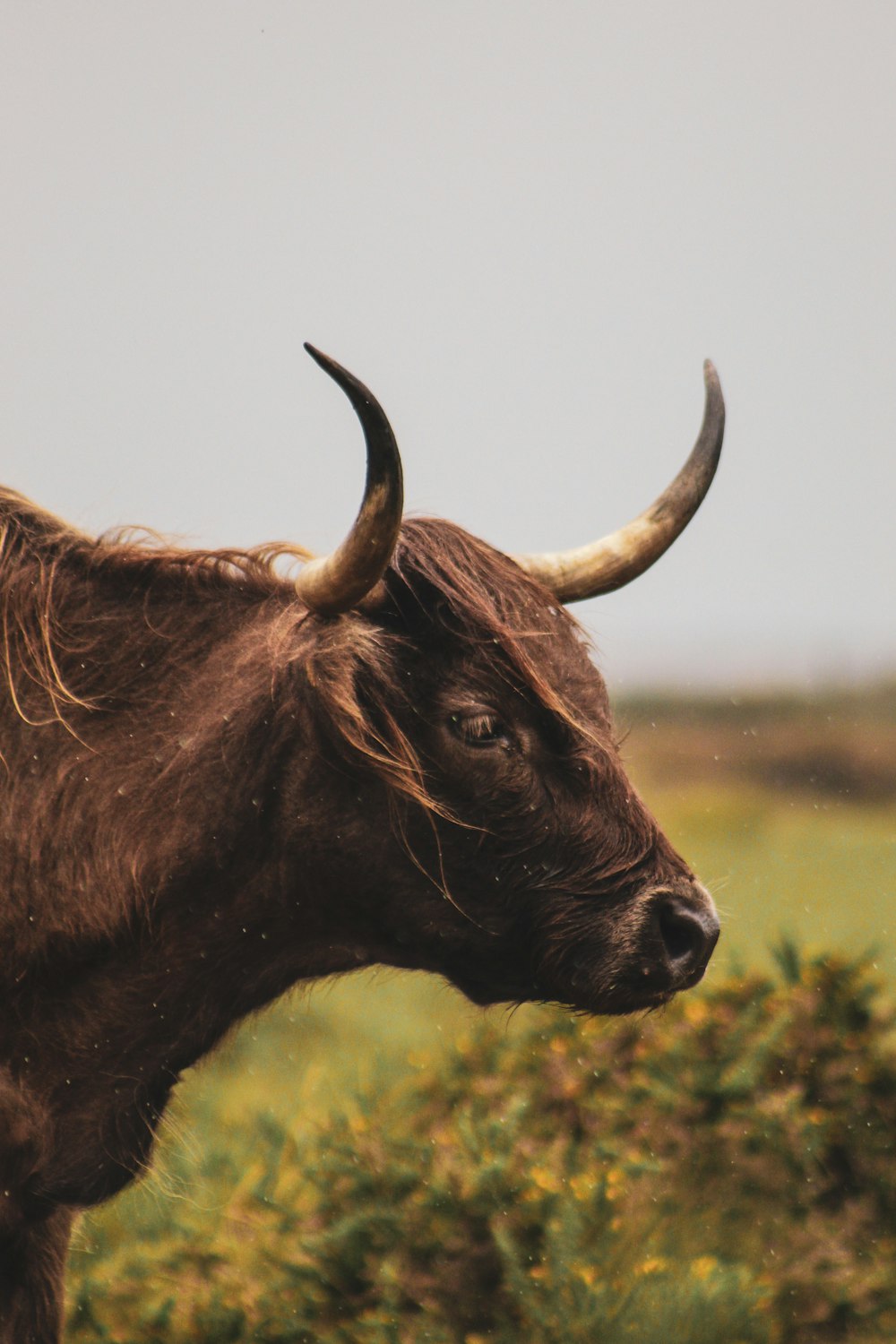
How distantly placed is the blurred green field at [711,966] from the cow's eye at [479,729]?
699 mm

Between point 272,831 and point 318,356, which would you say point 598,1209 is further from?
point 318,356

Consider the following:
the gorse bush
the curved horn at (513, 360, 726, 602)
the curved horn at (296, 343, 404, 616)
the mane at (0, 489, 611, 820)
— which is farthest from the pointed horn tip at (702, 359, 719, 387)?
the gorse bush

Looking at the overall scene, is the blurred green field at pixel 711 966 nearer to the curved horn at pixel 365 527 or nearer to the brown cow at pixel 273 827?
the brown cow at pixel 273 827

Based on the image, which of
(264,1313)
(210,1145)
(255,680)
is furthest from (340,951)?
(210,1145)

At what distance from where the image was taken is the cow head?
3.62 m

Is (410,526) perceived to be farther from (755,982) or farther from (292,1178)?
(292,1178)

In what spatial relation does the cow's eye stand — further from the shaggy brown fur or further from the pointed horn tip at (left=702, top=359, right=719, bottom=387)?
the pointed horn tip at (left=702, top=359, right=719, bottom=387)

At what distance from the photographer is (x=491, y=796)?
366 centimetres

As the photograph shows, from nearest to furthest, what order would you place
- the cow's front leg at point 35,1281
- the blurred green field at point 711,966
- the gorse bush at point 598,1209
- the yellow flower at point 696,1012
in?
the cow's front leg at point 35,1281 → the gorse bush at point 598,1209 → the blurred green field at point 711,966 → the yellow flower at point 696,1012

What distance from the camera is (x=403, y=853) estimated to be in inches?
145

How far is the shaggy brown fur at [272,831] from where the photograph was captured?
3.64 m

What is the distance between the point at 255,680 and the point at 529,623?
2.43 ft

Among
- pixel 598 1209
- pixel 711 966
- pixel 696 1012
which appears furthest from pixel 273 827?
pixel 696 1012

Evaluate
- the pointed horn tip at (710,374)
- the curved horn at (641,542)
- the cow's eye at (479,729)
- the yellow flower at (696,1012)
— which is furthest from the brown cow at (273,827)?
the yellow flower at (696,1012)
